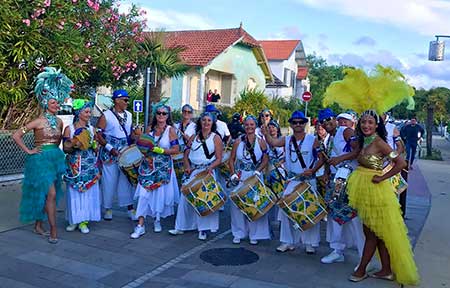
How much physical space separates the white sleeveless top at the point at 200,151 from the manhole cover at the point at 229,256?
45.6 inches

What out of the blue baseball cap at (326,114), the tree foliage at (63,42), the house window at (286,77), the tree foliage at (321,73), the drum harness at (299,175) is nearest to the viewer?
the drum harness at (299,175)

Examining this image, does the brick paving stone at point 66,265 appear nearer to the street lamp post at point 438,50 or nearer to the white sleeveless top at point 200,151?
the white sleeveless top at point 200,151

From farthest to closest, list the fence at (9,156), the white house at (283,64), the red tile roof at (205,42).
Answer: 1. the white house at (283,64)
2. the red tile roof at (205,42)
3. the fence at (9,156)

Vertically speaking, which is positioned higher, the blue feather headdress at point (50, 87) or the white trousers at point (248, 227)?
the blue feather headdress at point (50, 87)

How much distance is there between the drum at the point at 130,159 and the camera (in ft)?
21.9

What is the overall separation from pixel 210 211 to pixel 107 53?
5.90 metres

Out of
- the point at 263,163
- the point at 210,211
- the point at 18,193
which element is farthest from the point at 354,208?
the point at 18,193

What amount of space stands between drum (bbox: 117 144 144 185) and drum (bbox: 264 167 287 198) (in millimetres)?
1795

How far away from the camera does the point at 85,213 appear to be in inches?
250

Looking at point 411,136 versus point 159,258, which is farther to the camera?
point 411,136

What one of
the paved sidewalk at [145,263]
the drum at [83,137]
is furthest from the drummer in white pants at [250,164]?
the drum at [83,137]

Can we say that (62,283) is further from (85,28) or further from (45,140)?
(85,28)

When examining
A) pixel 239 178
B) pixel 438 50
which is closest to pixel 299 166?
pixel 239 178

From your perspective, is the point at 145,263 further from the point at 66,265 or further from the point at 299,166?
the point at 299,166
